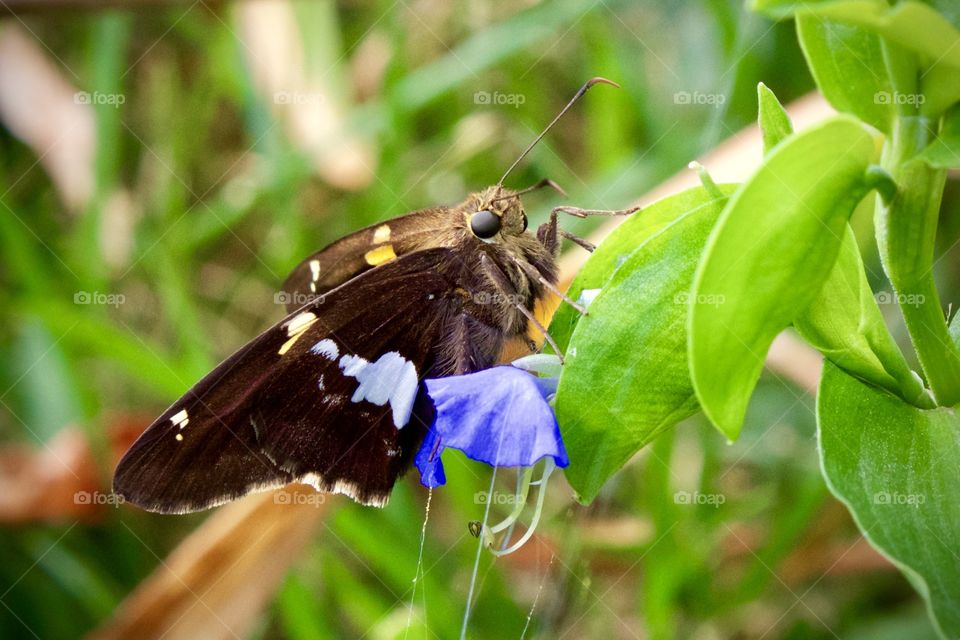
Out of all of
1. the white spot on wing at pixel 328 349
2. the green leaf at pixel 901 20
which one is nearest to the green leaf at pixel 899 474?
the green leaf at pixel 901 20

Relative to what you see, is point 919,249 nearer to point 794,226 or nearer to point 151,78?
point 794,226

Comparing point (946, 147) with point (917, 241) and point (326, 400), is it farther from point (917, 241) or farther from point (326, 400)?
point (326, 400)

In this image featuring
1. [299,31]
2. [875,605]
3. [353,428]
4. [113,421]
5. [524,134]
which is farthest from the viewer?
[299,31]

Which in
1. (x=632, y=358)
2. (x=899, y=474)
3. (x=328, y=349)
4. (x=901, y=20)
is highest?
(x=901, y=20)

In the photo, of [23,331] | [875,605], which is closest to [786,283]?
[875,605]

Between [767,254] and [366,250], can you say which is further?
[366,250]

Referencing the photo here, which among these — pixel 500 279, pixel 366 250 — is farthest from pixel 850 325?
pixel 366 250
